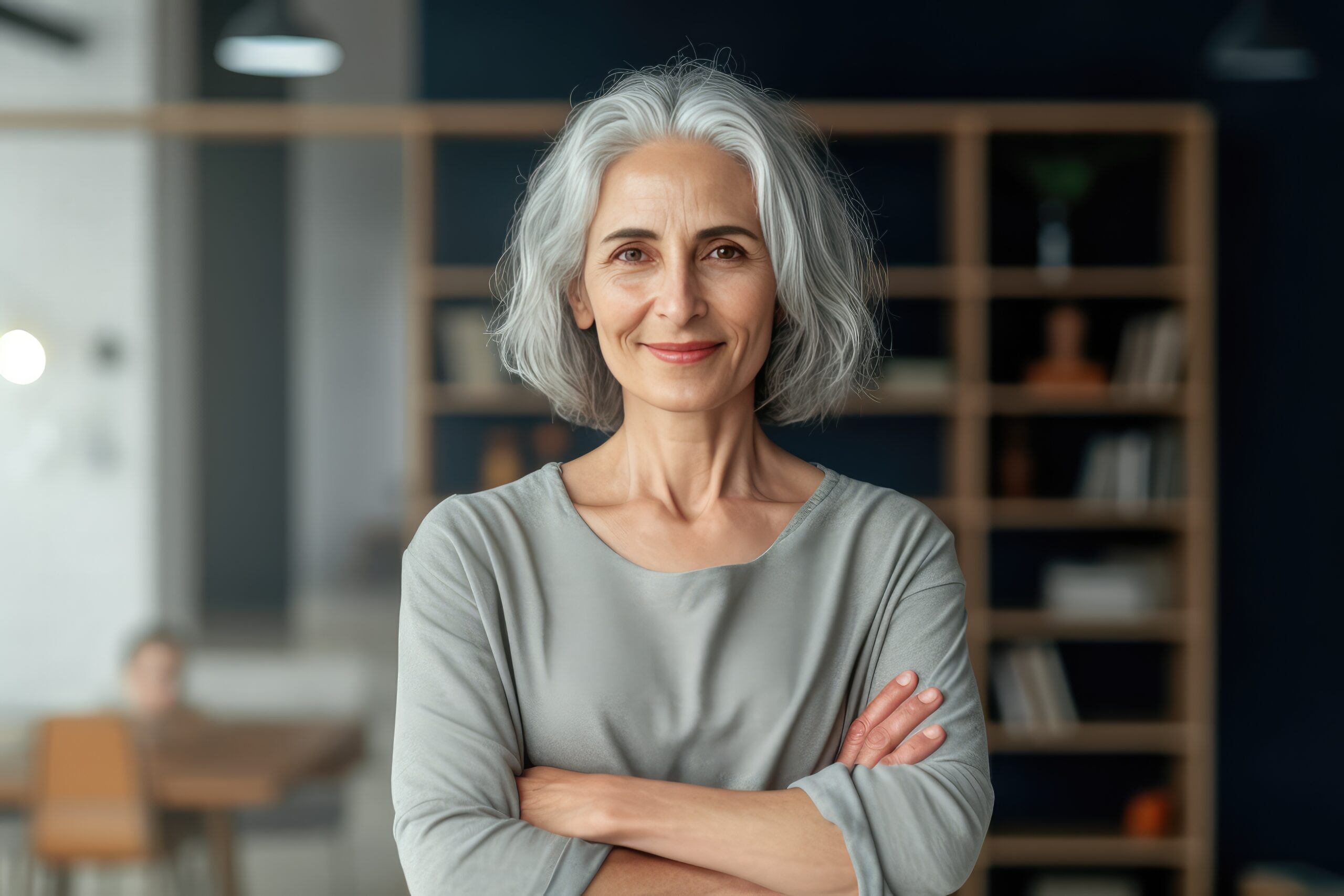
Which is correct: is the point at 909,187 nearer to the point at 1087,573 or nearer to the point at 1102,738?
the point at 1087,573

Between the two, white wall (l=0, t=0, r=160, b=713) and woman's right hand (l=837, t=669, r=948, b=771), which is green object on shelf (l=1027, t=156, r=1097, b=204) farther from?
woman's right hand (l=837, t=669, r=948, b=771)

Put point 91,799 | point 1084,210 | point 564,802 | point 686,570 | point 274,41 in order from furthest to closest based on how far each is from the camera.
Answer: point 1084,210 → point 91,799 → point 274,41 → point 686,570 → point 564,802

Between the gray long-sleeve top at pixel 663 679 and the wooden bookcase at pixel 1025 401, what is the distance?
298 cm

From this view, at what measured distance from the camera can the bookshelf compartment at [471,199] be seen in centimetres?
465

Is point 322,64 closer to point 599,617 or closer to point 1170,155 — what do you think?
point 1170,155

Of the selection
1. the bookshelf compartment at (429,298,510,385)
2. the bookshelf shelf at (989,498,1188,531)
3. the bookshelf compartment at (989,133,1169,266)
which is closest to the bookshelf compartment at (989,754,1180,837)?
the bookshelf shelf at (989,498,1188,531)

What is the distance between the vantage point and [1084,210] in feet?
15.0

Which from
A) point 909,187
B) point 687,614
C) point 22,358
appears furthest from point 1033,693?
point 22,358

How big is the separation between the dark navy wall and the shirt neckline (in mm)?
3500

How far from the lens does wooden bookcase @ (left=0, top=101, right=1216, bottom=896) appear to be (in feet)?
13.7

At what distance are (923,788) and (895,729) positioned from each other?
0.23 feet

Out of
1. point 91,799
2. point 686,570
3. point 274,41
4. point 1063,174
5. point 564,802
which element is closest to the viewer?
Answer: point 564,802

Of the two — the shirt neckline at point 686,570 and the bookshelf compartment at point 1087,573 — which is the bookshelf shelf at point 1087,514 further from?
the shirt neckline at point 686,570

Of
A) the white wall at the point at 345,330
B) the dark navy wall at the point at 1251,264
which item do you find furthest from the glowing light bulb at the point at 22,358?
the dark navy wall at the point at 1251,264
